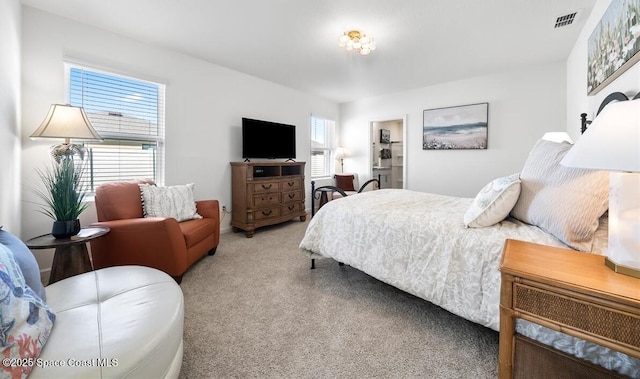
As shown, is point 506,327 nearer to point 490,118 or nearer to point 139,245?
point 139,245

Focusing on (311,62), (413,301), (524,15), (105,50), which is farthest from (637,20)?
(105,50)

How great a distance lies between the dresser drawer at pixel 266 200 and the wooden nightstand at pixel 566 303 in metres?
3.20

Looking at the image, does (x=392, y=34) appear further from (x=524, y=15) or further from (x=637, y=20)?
(x=637, y=20)

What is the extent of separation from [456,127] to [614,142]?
3850mm

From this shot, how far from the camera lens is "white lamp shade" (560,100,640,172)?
2.62ft

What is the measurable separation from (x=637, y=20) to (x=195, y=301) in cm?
333

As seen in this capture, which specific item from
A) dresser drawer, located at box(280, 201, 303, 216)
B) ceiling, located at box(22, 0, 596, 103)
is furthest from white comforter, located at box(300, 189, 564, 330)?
dresser drawer, located at box(280, 201, 303, 216)

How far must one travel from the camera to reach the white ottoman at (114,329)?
0.78 m

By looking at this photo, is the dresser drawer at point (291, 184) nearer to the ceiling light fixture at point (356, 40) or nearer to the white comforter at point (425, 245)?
the white comforter at point (425, 245)

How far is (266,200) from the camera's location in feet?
12.9

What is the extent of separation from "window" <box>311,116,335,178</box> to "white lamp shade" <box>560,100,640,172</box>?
184 inches

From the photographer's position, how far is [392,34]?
2.77 meters

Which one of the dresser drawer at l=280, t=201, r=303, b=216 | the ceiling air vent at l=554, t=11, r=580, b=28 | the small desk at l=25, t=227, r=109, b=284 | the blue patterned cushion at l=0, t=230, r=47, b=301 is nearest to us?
the blue patterned cushion at l=0, t=230, r=47, b=301

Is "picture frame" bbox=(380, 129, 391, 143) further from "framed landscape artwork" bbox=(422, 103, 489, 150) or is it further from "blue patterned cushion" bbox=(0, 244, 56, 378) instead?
"blue patterned cushion" bbox=(0, 244, 56, 378)
